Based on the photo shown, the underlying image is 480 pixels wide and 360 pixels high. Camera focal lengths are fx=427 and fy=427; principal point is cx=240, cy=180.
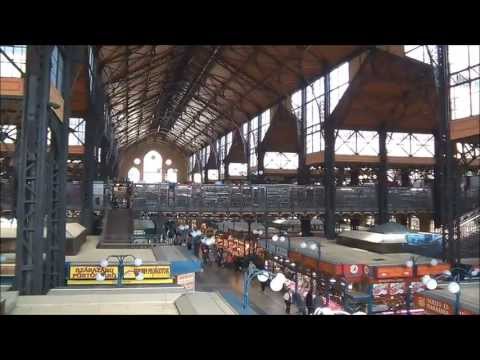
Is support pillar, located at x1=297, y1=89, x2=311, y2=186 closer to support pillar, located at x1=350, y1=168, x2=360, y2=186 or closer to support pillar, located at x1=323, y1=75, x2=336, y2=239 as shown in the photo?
support pillar, located at x1=323, y1=75, x2=336, y2=239

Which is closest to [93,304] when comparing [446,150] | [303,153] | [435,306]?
[435,306]

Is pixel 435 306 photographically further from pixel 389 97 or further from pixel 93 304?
pixel 389 97

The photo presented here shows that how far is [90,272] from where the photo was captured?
12.5 m

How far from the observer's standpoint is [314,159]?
26125 millimetres

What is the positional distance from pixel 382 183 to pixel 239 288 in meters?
10.4

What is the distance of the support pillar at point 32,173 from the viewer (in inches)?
345

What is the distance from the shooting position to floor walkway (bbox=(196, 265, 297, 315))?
58.4 ft

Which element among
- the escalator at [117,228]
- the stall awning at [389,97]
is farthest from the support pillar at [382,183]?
the escalator at [117,228]

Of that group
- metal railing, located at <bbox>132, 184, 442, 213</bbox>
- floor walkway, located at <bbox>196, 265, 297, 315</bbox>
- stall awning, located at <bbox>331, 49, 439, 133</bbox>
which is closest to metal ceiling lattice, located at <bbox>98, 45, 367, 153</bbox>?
stall awning, located at <bbox>331, 49, 439, 133</bbox>

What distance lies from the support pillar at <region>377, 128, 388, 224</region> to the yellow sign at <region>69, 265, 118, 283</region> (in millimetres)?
17376
